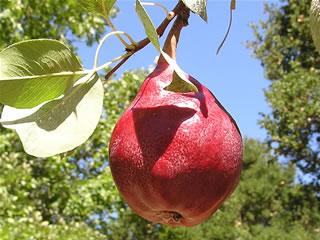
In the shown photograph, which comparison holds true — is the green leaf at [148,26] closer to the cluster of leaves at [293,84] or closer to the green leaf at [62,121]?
the green leaf at [62,121]

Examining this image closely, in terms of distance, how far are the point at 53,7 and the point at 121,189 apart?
5.32m

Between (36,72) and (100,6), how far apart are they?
11 cm

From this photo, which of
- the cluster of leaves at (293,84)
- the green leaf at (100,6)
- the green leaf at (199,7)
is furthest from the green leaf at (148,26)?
the cluster of leaves at (293,84)

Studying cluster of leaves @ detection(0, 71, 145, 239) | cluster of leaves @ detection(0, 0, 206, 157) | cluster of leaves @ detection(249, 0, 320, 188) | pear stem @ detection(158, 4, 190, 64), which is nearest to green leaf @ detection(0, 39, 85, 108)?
cluster of leaves @ detection(0, 0, 206, 157)

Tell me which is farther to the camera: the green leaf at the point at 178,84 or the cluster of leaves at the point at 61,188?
the cluster of leaves at the point at 61,188

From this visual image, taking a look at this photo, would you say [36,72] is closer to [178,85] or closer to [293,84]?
[178,85]

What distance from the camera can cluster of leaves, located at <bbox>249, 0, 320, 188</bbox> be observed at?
928 centimetres

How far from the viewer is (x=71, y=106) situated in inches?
27.1

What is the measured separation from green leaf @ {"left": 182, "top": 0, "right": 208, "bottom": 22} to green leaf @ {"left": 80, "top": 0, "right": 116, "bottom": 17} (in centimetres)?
15

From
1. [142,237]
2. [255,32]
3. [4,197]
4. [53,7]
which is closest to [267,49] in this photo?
[255,32]

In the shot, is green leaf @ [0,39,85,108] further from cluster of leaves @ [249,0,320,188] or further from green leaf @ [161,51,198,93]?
cluster of leaves @ [249,0,320,188]

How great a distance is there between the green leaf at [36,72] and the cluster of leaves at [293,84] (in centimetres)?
842

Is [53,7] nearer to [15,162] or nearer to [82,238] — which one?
[15,162]

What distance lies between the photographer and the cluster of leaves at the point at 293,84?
9281 mm
